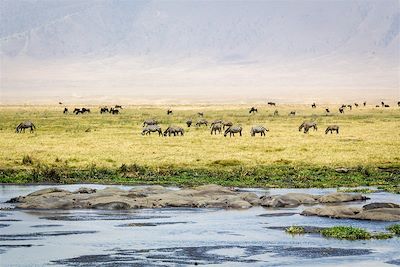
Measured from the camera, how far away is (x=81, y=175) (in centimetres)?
3547

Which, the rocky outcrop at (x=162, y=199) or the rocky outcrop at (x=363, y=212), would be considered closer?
the rocky outcrop at (x=363, y=212)

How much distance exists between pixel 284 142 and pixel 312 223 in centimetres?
2574

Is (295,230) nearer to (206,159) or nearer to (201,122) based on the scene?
(206,159)

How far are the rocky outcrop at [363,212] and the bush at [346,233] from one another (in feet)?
7.61

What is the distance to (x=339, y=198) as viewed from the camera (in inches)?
1091

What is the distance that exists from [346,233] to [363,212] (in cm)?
317

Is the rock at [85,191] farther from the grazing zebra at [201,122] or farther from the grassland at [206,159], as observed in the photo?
the grazing zebra at [201,122]

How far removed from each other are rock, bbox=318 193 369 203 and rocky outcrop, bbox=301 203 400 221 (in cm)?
204

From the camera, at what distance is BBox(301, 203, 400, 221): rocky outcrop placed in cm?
2427

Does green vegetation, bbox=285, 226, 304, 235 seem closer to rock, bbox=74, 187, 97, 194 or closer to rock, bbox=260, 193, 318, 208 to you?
rock, bbox=260, 193, 318, 208

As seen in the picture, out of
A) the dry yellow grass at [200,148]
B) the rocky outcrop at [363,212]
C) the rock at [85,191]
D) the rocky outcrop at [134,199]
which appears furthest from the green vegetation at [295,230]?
the dry yellow grass at [200,148]

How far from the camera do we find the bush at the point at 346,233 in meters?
21.5

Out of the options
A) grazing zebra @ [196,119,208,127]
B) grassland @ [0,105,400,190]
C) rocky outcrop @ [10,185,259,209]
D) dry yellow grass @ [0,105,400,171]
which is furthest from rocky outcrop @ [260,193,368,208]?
grazing zebra @ [196,119,208,127]

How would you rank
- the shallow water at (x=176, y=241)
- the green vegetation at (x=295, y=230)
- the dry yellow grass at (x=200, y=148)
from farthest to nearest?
the dry yellow grass at (x=200, y=148)
the green vegetation at (x=295, y=230)
the shallow water at (x=176, y=241)
